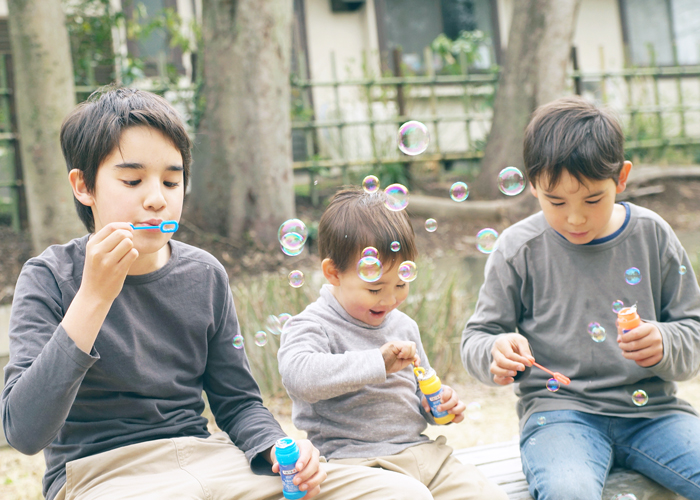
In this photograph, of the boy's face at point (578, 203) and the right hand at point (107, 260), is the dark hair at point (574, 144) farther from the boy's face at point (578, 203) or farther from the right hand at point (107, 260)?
the right hand at point (107, 260)

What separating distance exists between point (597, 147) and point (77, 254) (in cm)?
141

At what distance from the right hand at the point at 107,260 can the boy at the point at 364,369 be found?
490 millimetres

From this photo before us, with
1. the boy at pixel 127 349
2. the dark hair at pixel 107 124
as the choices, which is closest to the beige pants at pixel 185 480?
the boy at pixel 127 349

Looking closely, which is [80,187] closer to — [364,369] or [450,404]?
[364,369]

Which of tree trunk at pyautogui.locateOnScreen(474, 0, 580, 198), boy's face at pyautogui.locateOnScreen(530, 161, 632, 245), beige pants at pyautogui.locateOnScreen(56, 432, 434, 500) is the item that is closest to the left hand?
beige pants at pyautogui.locateOnScreen(56, 432, 434, 500)

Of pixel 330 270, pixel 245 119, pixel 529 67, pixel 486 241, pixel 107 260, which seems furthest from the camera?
pixel 529 67

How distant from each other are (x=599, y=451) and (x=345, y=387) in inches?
30.1

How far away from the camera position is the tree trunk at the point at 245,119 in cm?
439

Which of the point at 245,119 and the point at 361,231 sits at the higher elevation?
the point at 245,119

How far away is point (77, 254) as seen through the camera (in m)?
1.64

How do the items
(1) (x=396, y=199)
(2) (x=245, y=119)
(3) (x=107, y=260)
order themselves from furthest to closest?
(2) (x=245, y=119) → (1) (x=396, y=199) → (3) (x=107, y=260)

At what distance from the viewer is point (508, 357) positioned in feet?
5.80

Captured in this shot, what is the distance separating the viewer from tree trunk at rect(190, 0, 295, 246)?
4.39 metres

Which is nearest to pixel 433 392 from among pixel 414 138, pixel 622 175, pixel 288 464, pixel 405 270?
pixel 405 270
